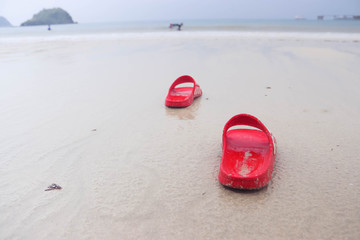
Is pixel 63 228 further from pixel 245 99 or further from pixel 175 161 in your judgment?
pixel 245 99

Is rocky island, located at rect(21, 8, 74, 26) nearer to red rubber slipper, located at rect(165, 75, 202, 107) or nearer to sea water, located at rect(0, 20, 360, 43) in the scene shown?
sea water, located at rect(0, 20, 360, 43)

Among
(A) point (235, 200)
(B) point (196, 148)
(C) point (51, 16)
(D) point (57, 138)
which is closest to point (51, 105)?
(D) point (57, 138)

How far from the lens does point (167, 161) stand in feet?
6.14

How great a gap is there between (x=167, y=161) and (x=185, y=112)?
107 centimetres

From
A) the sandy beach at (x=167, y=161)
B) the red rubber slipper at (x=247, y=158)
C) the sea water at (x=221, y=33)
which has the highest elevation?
the sea water at (x=221, y=33)

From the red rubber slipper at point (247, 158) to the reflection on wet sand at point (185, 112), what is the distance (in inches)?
31.3

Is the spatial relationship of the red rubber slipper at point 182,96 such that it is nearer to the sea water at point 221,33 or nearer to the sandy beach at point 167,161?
the sandy beach at point 167,161

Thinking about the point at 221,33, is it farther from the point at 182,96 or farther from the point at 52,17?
the point at 52,17

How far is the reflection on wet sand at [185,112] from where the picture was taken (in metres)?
2.73

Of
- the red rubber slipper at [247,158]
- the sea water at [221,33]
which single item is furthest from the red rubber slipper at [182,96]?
the sea water at [221,33]

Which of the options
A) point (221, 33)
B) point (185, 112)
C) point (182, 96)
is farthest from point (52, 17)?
point (185, 112)

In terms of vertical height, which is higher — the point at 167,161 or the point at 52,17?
the point at 52,17

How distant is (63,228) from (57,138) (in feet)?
3.73

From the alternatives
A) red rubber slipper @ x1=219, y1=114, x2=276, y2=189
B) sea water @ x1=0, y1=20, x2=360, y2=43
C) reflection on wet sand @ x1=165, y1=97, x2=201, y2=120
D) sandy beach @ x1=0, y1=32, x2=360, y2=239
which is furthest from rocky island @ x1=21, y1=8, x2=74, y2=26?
red rubber slipper @ x1=219, y1=114, x2=276, y2=189
